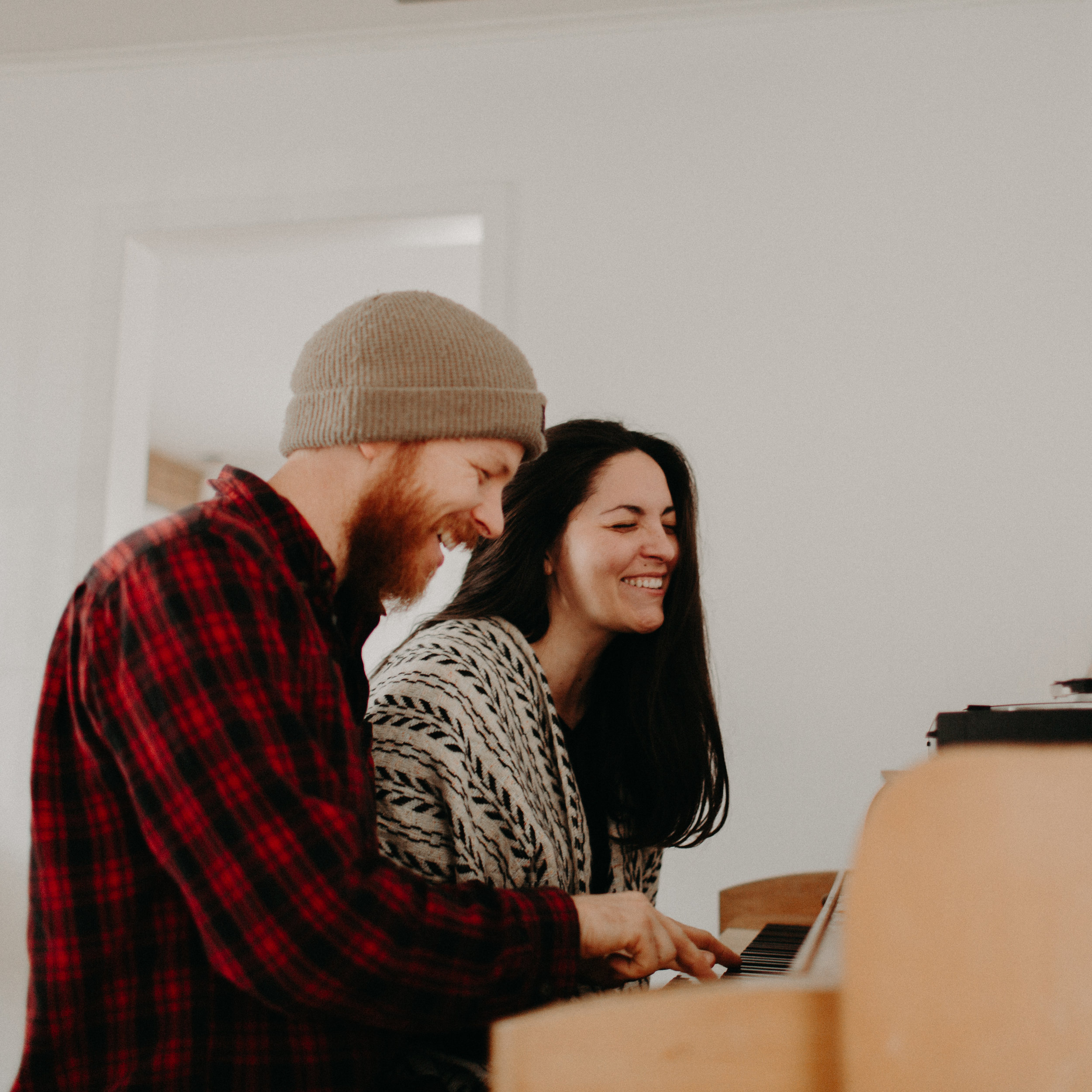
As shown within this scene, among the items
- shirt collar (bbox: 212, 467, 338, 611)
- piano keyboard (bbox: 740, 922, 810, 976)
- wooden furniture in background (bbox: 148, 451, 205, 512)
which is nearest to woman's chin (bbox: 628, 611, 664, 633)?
piano keyboard (bbox: 740, 922, 810, 976)

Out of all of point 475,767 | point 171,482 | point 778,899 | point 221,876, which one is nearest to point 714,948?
point 475,767

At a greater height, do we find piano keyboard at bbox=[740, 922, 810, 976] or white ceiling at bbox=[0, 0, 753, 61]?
white ceiling at bbox=[0, 0, 753, 61]

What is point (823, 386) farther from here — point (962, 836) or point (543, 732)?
point (962, 836)

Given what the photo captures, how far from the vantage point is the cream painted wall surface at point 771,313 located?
2.32m

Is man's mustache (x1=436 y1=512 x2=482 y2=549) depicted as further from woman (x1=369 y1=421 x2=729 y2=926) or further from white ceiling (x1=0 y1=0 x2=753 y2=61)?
white ceiling (x1=0 y1=0 x2=753 y2=61)

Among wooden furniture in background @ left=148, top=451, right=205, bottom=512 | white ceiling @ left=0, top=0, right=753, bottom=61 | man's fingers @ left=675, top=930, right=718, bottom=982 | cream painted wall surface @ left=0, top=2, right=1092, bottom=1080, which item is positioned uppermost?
white ceiling @ left=0, top=0, right=753, bottom=61

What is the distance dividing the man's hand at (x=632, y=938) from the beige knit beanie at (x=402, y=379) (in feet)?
1.58

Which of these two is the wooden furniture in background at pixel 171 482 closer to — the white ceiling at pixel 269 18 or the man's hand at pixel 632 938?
the white ceiling at pixel 269 18

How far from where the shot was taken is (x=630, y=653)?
1.72 m

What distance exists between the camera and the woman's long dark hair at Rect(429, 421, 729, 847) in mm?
1614

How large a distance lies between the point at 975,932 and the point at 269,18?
2.83m

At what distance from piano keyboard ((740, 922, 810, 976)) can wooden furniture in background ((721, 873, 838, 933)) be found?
222 mm

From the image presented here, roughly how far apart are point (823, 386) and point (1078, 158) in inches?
30.9

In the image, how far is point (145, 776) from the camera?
788 mm
